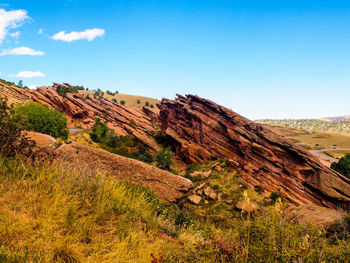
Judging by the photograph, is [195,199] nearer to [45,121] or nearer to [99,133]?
[45,121]

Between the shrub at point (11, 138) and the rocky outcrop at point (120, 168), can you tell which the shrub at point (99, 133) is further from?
the shrub at point (11, 138)

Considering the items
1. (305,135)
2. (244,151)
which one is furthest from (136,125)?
(305,135)

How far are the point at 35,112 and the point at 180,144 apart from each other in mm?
26514

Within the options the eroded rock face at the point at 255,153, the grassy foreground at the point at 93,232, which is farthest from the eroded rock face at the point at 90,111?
the grassy foreground at the point at 93,232

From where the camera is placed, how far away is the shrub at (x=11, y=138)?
462cm

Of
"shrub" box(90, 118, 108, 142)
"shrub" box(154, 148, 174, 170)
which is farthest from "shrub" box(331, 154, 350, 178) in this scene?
"shrub" box(90, 118, 108, 142)

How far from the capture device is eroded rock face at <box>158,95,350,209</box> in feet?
69.5

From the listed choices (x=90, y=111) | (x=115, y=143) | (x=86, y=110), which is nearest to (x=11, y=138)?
(x=115, y=143)

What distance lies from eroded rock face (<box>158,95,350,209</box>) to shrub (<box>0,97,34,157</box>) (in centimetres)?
2451

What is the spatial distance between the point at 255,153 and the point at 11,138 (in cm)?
2733

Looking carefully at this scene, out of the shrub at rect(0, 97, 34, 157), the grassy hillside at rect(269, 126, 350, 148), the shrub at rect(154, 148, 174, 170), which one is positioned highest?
the grassy hillside at rect(269, 126, 350, 148)

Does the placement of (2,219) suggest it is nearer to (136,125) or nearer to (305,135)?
(136,125)

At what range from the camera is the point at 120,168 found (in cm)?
756

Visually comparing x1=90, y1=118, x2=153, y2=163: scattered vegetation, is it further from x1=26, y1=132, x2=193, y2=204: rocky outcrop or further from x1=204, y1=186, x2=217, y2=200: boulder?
x1=26, y1=132, x2=193, y2=204: rocky outcrop
